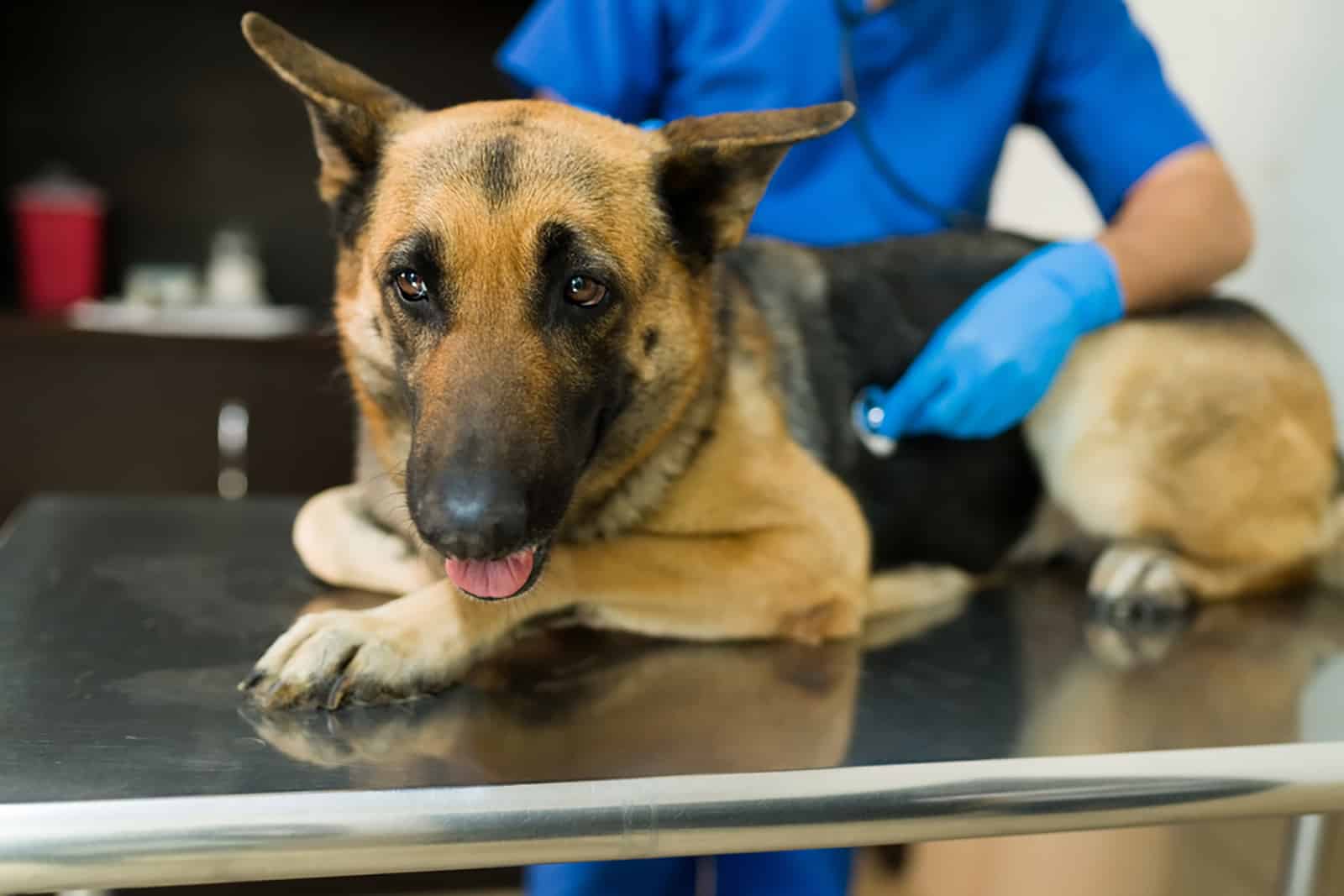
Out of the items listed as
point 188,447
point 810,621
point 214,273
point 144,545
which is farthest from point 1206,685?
point 214,273

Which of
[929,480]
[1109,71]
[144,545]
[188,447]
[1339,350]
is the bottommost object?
[188,447]

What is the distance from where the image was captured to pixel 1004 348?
129cm

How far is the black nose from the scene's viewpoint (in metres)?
0.79

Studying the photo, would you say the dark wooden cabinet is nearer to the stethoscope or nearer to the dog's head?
the stethoscope

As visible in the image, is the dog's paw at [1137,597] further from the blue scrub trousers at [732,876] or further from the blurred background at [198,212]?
the blurred background at [198,212]

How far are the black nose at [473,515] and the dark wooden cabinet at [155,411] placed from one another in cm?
174

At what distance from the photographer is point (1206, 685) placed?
108cm

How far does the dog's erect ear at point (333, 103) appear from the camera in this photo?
0.98 m

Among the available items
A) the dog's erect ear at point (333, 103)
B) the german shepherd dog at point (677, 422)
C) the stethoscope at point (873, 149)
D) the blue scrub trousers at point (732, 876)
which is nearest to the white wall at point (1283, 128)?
the german shepherd dog at point (677, 422)

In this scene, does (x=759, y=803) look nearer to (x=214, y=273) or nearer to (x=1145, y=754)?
(x=1145, y=754)

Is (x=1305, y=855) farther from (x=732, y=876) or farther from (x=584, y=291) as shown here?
(x=584, y=291)

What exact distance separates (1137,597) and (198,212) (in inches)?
99.8

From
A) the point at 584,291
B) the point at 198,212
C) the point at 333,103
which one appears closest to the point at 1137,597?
the point at 584,291

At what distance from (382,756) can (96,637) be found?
37 cm
